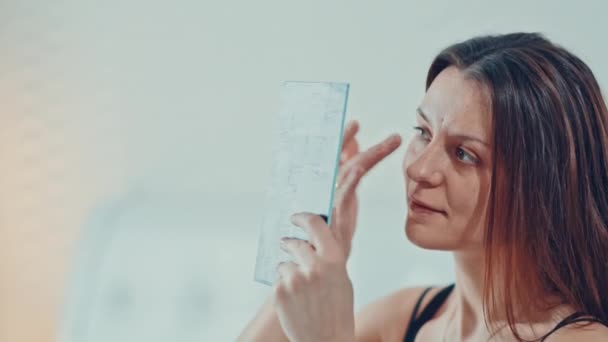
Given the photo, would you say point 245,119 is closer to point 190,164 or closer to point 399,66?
point 190,164

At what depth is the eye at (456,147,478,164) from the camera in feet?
2.37

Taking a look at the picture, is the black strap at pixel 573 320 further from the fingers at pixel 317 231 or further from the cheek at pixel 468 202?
the fingers at pixel 317 231

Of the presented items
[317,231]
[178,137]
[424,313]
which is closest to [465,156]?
[317,231]

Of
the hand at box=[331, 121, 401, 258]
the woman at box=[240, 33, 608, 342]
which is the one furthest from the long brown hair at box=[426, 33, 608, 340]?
the hand at box=[331, 121, 401, 258]

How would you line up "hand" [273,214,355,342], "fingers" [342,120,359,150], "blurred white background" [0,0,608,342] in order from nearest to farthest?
"hand" [273,214,355,342], "fingers" [342,120,359,150], "blurred white background" [0,0,608,342]

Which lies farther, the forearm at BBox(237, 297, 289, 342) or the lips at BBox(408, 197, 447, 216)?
the forearm at BBox(237, 297, 289, 342)

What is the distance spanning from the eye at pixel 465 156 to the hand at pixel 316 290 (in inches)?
5.6

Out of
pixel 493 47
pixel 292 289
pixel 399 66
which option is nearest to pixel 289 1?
pixel 399 66

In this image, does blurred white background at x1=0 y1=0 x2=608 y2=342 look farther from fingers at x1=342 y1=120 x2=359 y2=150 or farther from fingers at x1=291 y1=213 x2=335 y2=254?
fingers at x1=291 y1=213 x2=335 y2=254

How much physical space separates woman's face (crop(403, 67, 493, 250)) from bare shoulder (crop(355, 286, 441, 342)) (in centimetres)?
24

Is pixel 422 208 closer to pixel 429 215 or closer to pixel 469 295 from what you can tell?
pixel 429 215

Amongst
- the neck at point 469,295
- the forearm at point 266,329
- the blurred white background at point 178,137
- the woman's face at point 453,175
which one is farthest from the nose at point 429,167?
the blurred white background at point 178,137

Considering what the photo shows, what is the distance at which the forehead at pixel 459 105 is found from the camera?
718 mm

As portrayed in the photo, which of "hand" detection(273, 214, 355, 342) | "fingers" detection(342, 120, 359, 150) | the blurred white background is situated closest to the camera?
"hand" detection(273, 214, 355, 342)
